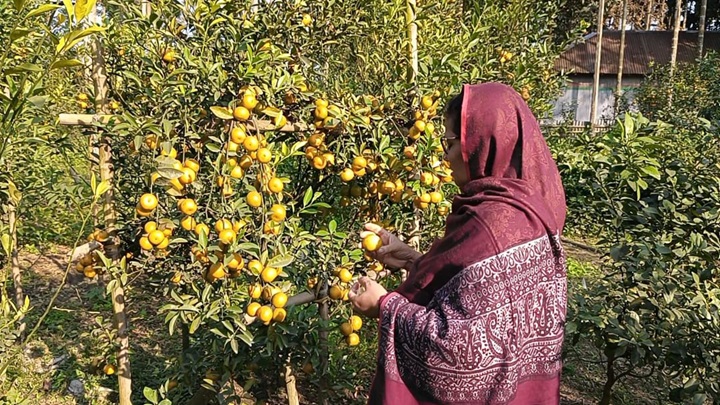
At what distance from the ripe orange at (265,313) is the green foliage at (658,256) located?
→ 1.20 m

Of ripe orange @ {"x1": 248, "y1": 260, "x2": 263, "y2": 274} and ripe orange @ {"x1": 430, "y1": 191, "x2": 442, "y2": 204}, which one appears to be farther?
ripe orange @ {"x1": 430, "y1": 191, "x2": 442, "y2": 204}

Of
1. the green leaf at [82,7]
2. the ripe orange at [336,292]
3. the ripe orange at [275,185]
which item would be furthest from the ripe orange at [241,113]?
the green leaf at [82,7]

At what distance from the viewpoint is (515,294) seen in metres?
1.20

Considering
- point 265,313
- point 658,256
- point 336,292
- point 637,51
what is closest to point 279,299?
point 265,313

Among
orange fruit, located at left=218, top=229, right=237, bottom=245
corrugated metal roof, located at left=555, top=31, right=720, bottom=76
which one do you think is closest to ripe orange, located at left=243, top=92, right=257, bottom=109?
orange fruit, located at left=218, top=229, right=237, bottom=245

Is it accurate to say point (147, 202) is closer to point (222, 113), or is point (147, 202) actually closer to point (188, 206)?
point (188, 206)

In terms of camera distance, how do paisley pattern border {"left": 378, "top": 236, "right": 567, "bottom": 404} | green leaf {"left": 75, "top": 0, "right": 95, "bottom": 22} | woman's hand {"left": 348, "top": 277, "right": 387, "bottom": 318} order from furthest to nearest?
woman's hand {"left": 348, "top": 277, "right": 387, "bottom": 318} → paisley pattern border {"left": 378, "top": 236, "right": 567, "bottom": 404} → green leaf {"left": 75, "top": 0, "right": 95, "bottom": 22}

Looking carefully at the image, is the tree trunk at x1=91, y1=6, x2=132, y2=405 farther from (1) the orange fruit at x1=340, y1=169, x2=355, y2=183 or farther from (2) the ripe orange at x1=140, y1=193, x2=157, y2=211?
(1) the orange fruit at x1=340, y1=169, x2=355, y2=183

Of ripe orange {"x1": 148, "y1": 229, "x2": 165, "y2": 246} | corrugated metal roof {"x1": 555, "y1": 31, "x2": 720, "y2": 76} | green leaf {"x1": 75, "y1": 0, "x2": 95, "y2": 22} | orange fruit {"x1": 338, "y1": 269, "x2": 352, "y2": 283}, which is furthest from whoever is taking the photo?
corrugated metal roof {"x1": 555, "y1": 31, "x2": 720, "y2": 76}

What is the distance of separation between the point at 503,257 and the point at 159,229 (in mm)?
1115

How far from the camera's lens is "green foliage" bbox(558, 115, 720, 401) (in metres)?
1.99

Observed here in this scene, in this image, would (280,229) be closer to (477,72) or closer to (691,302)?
(477,72)

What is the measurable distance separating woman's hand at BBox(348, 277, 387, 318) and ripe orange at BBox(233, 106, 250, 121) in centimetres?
61

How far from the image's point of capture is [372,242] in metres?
1.74
